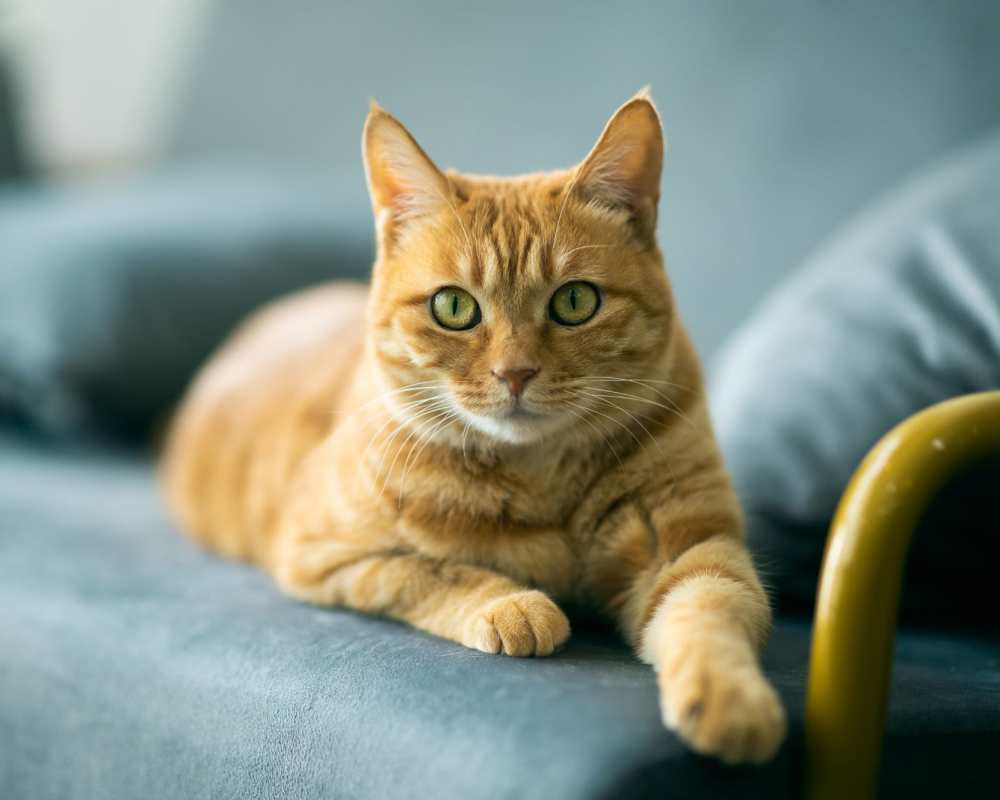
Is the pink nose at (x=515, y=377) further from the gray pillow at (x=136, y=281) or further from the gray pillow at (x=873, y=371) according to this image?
the gray pillow at (x=136, y=281)

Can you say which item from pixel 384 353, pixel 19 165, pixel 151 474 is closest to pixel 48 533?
pixel 151 474

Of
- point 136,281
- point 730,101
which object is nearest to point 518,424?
point 730,101

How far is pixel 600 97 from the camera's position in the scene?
2227 millimetres

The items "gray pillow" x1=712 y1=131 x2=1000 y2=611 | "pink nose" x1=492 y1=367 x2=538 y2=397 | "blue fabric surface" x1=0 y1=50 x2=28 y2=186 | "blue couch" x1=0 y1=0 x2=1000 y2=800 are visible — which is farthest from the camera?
"blue fabric surface" x1=0 y1=50 x2=28 y2=186

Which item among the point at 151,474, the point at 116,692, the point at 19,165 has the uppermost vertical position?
the point at 19,165

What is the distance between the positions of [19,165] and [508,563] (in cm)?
278

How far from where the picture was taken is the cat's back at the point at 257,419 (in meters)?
1.74

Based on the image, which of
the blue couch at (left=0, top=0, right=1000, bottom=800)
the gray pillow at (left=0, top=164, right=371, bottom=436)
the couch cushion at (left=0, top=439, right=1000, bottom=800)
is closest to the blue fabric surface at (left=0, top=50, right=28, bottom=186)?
the blue couch at (left=0, top=0, right=1000, bottom=800)

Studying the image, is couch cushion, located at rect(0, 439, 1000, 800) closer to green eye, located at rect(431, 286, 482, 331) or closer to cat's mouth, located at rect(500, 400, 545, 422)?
cat's mouth, located at rect(500, 400, 545, 422)

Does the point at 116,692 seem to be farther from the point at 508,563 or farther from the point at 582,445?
the point at 582,445

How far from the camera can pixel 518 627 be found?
3.76ft

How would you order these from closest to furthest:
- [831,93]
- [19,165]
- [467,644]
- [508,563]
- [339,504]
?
[467,644] → [508,563] → [339,504] → [831,93] → [19,165]

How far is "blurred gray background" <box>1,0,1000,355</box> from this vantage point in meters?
1.94

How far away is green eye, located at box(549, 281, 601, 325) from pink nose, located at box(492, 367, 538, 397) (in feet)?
0.31
